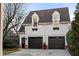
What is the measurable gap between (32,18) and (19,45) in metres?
1.11

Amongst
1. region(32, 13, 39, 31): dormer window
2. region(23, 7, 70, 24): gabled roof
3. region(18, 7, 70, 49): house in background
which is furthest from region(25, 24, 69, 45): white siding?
region(23, 7, 70, 24): gabled roof

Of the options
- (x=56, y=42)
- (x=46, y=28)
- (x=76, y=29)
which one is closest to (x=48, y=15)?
(x=46, y=28)

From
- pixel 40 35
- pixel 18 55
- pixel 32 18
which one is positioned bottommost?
pixel 18 55

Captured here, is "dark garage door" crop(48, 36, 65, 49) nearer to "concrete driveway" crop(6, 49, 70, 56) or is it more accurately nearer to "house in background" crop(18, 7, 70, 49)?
"house in background" crop(18, 7, 70, 49)

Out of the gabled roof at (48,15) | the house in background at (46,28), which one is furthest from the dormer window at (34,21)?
the gabled roof at (48,15)

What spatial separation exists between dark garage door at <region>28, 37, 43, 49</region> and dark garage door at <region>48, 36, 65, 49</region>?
0.37 m

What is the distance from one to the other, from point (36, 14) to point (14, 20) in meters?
0.85

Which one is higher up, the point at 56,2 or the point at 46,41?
the point at 56,2

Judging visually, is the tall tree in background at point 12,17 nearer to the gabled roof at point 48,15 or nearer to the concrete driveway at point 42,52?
the gabled roof at point 48,15

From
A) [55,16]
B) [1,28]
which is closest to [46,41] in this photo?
[55,16]

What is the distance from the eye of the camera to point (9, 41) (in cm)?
997

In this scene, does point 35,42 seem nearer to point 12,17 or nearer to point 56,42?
point 56,42

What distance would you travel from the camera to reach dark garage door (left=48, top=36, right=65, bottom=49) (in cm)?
989

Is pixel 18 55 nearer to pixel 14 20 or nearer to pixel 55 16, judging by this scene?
pixel 14 20
